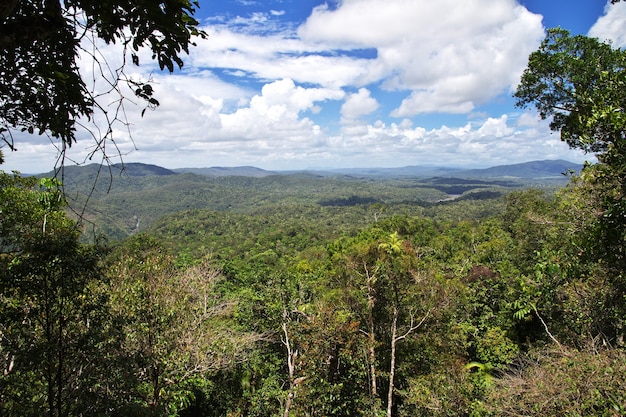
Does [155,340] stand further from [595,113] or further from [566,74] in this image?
[566,74]

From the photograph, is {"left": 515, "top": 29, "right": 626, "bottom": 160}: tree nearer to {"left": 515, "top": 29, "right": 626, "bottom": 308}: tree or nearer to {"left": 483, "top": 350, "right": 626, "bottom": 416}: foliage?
{"left": 515, "top": 29, "right": 626, "bottom": 308}: tree

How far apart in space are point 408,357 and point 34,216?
12.0 m

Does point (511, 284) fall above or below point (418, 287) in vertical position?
below

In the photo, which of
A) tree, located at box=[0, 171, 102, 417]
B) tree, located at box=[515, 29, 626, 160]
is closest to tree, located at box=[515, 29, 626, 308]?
tree, located at box=[515, 29, 626, 160]

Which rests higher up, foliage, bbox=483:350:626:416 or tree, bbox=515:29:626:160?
tree, bbox=515:29:626:160

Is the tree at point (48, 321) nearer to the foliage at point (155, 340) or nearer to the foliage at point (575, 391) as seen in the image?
the foliage at point (155, 340)

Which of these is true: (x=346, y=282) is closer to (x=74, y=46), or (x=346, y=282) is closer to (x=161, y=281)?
(x=161, y=281)

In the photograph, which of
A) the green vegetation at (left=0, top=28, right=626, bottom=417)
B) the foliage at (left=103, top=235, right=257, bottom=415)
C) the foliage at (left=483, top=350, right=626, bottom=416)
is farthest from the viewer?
the foliage at (left=103, top=235, right=257, bottom=415)

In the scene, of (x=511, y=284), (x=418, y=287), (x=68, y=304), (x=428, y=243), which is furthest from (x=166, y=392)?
(x=428, y=243)

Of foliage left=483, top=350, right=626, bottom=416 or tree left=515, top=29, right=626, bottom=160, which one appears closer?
foliage left=483, top=350, right=626, bottom=416

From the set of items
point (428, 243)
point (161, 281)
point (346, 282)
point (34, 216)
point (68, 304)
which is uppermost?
point (34, 216)

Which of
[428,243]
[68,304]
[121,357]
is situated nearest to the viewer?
[68,304]

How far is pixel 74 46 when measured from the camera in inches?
92.2

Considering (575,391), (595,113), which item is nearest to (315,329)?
(575,391)
